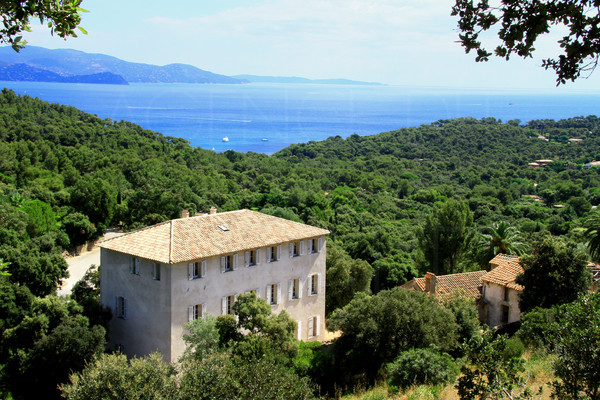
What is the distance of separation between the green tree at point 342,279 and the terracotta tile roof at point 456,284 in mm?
2961

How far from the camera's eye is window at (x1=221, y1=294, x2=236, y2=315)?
2391 centimetres

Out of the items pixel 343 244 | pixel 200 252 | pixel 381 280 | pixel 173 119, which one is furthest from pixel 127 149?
pixel 173 119

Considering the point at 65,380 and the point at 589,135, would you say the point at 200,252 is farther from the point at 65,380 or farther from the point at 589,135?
the point at 589,135

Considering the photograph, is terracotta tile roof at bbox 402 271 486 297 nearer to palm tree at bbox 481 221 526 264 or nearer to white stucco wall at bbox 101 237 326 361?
palm tree at bbox 481 221 526 264

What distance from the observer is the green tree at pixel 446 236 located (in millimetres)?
33250

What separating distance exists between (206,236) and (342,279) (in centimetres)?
872

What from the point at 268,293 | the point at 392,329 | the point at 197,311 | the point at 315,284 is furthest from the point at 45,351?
the point at 392,329

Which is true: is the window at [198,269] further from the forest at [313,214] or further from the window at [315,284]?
the window at [315,284]

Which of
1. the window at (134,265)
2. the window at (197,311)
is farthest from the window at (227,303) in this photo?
the window at (134,265)

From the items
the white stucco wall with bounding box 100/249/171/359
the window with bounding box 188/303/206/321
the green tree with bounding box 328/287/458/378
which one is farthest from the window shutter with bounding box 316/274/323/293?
the white stucco wall with bounding box 100/249/171/359

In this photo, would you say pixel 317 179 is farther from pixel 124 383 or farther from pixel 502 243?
Answer: pixel 124 383

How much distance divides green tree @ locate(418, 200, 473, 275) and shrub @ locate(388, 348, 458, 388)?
16578mm

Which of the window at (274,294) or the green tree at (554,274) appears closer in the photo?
the green tree at (554,274)

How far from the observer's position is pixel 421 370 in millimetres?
16688
